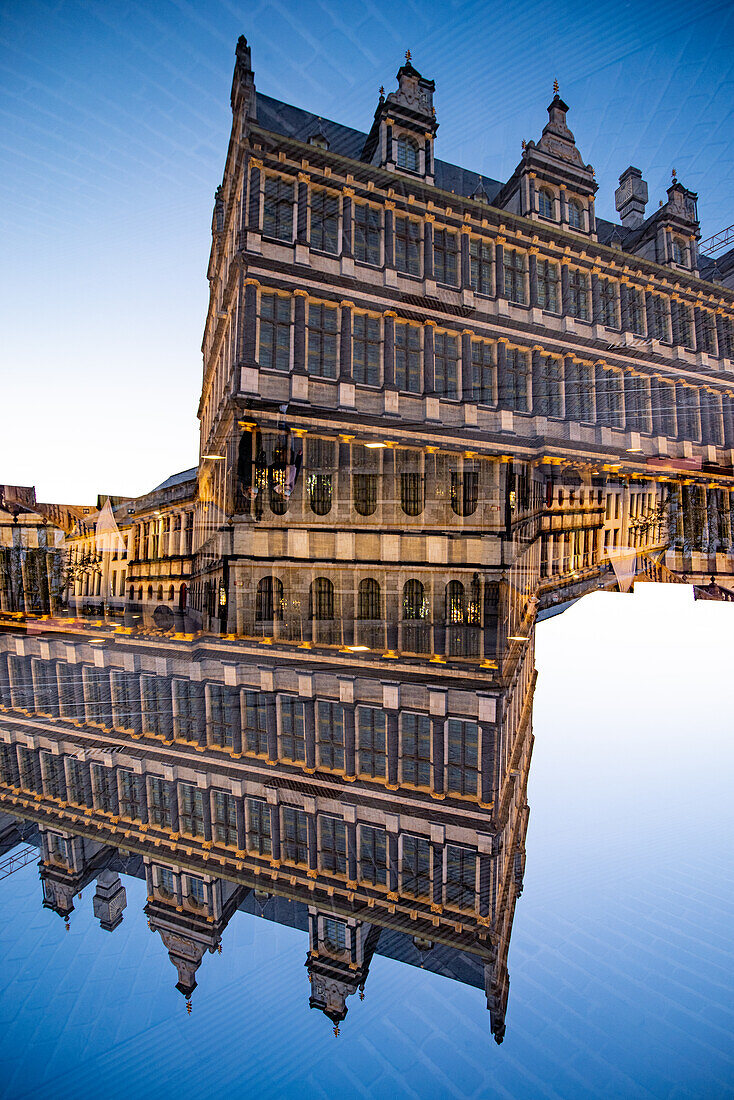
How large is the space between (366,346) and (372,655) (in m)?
8.72

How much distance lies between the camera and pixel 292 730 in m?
8.21

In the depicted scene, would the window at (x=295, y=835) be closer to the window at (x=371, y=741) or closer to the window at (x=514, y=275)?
the window at (x=371, y=741)

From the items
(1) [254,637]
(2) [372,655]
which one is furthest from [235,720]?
(2) [372,655]

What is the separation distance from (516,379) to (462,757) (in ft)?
38.0

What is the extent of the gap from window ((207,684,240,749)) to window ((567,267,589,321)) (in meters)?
15.7

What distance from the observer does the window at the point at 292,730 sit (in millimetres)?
8172

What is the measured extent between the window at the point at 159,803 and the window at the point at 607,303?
18711mm

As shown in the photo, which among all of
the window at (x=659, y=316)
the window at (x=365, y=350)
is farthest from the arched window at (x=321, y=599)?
the window at (x=659, y=316)

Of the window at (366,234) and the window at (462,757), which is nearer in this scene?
the window at (462,757)

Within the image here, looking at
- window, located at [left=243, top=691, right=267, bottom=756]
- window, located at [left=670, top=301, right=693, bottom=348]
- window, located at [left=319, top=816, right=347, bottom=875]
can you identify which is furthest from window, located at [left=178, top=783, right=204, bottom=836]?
window, located at [left=670, top=301, right=693, bottom=348]

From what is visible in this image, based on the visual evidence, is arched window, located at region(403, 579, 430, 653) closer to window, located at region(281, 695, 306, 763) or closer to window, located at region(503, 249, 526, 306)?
window, located at region(281, 695, 306, 763)

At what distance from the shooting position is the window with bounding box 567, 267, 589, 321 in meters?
15.6

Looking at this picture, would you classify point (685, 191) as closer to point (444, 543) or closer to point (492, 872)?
point (444, 543)

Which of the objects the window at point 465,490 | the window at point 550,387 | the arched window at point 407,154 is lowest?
the window at point 465,490
